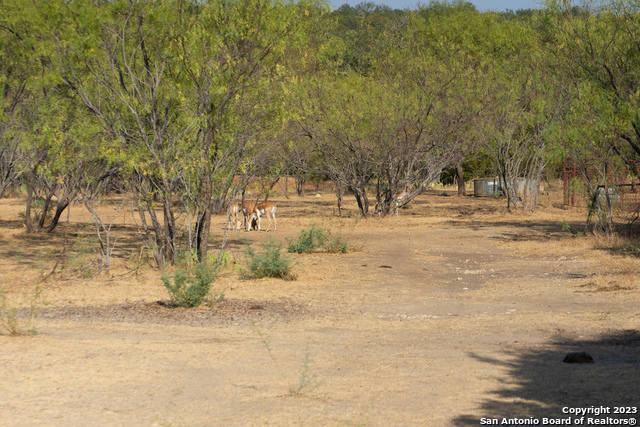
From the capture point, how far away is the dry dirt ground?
5723 mm

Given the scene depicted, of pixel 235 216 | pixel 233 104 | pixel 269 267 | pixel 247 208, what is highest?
pixel 233 104

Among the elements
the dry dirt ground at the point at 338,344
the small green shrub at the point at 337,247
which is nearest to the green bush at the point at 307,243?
the small green shrub at the point at 337,247

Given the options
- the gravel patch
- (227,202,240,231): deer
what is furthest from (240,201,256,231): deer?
the gravel patch

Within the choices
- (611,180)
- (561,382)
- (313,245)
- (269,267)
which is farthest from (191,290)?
(611,180)

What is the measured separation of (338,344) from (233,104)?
24.0ft

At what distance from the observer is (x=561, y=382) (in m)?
6.39

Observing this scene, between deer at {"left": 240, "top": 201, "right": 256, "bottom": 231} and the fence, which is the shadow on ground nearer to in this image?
the fence

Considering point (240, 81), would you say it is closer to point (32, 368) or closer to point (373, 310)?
point (373, 310)

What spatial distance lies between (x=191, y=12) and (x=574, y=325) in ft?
30.2

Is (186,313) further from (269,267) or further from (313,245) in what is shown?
(313,245)

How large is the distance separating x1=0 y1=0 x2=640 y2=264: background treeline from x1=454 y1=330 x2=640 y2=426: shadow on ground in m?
8.12

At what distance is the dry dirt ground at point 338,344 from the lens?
572 cm

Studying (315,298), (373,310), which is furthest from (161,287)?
(373,310)

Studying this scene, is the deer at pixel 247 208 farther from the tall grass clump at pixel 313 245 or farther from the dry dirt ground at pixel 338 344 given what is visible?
the dry dirt ground at pixel 338 344
